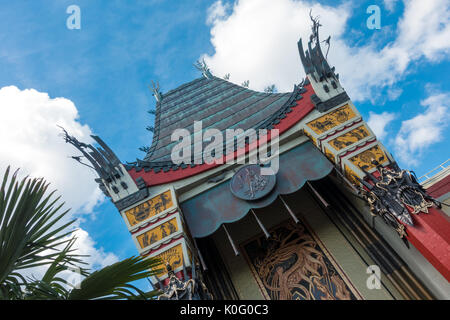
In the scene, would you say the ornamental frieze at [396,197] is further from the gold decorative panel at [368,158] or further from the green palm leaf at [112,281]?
the green palm leaf at [112,281]

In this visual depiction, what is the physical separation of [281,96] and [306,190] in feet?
12.6

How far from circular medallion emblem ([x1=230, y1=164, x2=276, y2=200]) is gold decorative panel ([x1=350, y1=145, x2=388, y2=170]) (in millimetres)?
2040

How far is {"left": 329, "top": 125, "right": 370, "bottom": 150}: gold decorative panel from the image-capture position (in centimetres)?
829

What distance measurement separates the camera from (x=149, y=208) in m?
8.66

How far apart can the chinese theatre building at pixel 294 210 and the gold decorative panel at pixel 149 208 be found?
29mm

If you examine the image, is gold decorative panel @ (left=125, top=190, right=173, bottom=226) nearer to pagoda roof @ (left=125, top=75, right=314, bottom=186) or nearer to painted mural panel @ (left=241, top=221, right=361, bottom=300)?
pagoda roof @ (left=125, top=75, right=314, bottom=186)

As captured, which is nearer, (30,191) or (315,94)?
(30,191)

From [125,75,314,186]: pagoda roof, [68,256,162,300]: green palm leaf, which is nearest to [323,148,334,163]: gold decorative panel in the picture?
[125,75,314,186]: pagoda roof

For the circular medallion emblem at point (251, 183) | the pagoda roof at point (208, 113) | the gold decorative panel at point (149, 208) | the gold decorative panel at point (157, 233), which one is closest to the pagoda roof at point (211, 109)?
the pagoda roof at point (208, 113)

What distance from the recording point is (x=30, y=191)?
3.58 meters

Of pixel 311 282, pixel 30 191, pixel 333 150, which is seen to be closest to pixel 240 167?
pixel 333 150

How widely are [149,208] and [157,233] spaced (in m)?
0.85
